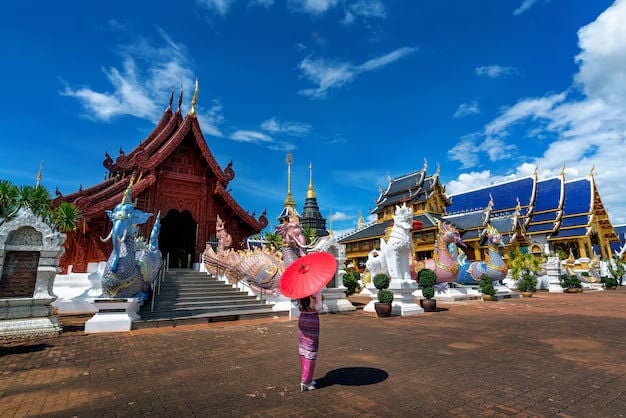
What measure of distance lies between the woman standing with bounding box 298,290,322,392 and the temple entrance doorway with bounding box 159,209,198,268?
17.1m

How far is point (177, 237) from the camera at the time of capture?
67.4 feet

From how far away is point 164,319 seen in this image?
880 cm

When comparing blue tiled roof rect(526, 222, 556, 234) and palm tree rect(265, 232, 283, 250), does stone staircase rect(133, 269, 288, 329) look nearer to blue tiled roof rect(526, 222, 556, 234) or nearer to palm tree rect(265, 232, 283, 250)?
palm tree rect(265, 232, 283, 250)

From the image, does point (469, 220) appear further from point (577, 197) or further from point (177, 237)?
point (177, 237)

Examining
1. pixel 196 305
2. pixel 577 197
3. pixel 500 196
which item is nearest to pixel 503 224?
pixel 500 196

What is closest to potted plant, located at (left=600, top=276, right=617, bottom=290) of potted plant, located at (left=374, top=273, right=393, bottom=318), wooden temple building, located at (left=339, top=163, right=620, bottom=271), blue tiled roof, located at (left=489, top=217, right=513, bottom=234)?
wooden temple building, located at (left=339, top=163, right=620, bottom=271)

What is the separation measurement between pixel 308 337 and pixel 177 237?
1885 cm

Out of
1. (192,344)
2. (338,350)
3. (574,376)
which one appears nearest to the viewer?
(574,376)

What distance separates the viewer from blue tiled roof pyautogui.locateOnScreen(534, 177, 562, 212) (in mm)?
32719

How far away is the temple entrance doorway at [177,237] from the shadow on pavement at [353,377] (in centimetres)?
1666

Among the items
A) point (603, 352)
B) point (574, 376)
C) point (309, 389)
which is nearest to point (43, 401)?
point (309, 389)

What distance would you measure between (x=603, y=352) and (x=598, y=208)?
39.2m

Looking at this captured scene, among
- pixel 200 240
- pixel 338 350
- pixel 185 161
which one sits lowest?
pixel 338 350

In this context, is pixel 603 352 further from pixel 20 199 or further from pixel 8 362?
pixel 20 199
